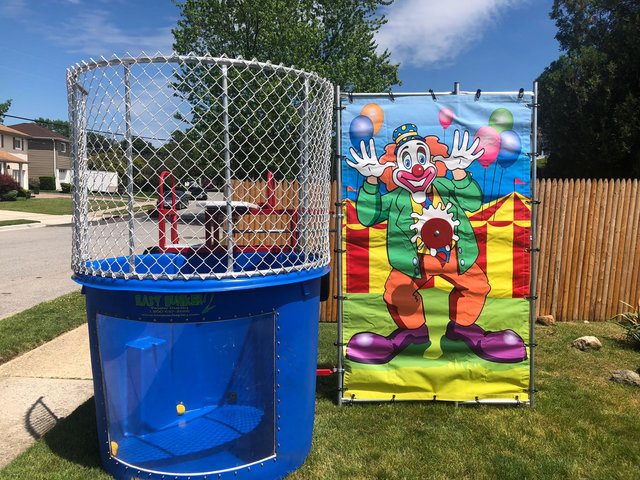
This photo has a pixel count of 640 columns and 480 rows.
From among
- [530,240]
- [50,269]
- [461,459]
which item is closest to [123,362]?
[461,459]

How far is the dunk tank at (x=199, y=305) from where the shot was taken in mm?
2674

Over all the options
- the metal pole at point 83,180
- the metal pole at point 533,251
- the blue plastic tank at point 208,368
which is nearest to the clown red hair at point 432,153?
the metal pole at point 533,251

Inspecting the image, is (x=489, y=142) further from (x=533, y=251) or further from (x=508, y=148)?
(x=533, y=251)

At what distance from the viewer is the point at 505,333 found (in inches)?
163

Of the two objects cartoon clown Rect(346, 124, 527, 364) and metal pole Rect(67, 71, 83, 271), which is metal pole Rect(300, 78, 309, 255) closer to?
cartoon clown Rect(346, 124, 527, 364)

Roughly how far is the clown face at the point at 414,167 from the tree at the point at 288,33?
14126mm

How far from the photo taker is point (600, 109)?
703 inches

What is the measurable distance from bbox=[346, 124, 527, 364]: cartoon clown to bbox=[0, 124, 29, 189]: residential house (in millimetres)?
47297

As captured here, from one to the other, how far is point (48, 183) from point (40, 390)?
53.9 meters

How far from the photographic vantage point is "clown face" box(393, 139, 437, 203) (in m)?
3.98

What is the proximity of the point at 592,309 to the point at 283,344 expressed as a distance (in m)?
5.71

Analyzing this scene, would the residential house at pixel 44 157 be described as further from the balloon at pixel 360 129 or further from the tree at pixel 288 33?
the balloon at pixel 360 129

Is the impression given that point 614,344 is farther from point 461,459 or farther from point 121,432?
point 121,432

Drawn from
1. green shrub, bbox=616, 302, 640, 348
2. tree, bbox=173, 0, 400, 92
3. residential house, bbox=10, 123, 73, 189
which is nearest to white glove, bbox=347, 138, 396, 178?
green shrub, bbox=616, 302, 640, 348
